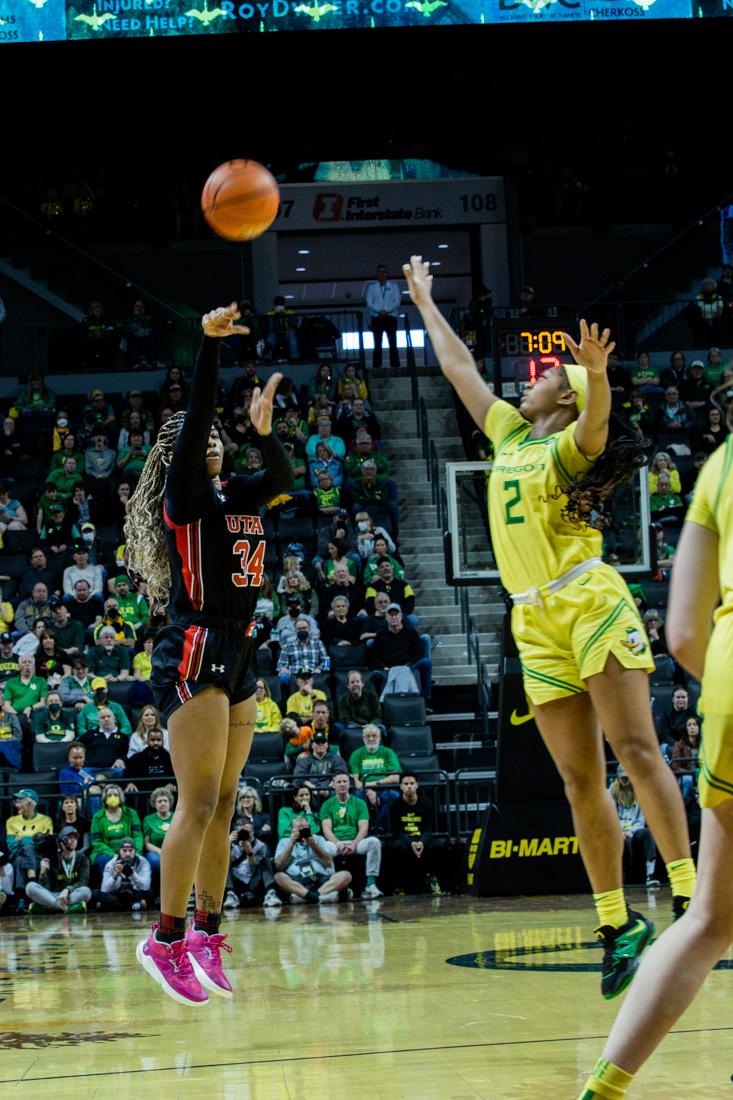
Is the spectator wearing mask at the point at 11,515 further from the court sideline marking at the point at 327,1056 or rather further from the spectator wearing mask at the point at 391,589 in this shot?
the court sideline marking at the point at 327,1056

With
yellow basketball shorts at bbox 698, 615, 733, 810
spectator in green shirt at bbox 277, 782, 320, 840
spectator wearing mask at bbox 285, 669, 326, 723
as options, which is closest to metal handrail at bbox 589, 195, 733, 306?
spectator wearing mask at bbox 285, 669, 326, 723

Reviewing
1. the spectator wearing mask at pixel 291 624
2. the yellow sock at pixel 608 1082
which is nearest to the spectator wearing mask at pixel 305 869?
the spectator wearing mask at pixel 291 624

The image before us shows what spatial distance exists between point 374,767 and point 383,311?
1267 centimetres

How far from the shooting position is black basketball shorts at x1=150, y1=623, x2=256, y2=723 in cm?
582

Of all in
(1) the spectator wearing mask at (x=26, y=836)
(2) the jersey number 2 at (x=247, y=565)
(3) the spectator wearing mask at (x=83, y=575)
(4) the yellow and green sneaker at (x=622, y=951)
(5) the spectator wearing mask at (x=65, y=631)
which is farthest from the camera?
(3) the spectator wearing mask at (x=83, y=575)

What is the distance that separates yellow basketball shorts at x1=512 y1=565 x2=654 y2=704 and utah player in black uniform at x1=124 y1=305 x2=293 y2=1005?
4.34ft

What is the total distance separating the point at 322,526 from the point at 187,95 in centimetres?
1096

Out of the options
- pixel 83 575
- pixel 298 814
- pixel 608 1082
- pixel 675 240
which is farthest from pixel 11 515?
pixel 608 1082

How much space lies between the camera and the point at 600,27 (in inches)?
920

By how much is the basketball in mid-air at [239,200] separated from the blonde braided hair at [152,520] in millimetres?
891

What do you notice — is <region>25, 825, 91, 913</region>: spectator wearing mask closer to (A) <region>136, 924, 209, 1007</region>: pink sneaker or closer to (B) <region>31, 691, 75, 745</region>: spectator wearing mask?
(B) <region>31, 691, 75, 745</region>: spectator wearing mask

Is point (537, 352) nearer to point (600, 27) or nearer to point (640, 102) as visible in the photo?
point (600, 27)

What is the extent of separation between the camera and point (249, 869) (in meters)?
13.9

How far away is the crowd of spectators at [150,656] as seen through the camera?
552 inches
